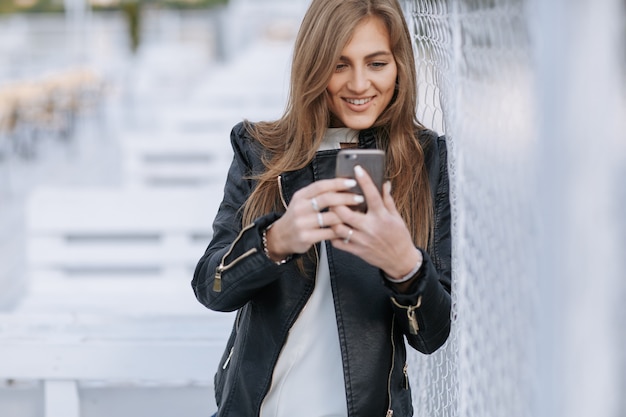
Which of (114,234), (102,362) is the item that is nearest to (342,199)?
(102,362)

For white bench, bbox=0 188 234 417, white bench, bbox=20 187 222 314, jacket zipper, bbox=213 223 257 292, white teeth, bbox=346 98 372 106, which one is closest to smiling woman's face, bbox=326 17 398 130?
white teeth, bbox=346 98 372 106

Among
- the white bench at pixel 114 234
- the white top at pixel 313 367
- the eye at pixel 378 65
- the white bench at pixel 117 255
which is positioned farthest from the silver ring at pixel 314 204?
the white bench at pixel 114 234

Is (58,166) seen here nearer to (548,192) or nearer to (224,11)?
(548,192)

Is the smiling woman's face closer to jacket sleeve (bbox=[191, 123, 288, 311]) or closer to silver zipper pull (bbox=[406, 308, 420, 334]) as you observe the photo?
jacket sleeve (bbox=[191, 123, 288, 311])

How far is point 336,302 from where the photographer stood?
163 cm

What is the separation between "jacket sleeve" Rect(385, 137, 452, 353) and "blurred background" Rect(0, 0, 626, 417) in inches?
2.7

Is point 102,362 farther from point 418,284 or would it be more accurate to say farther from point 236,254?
point 418,284

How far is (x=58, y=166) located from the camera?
1080 centimetres

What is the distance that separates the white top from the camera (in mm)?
1655

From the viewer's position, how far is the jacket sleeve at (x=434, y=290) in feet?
5.00

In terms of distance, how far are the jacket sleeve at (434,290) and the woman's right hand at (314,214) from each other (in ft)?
0.52

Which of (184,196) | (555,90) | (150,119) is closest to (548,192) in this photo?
(555,90)

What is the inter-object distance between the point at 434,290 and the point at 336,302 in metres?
0.18

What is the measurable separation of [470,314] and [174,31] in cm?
2492
